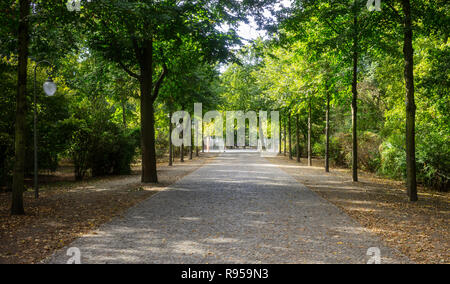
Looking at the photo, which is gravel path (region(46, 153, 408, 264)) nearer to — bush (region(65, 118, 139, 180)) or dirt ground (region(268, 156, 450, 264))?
dirt ground (region(268, 156, 450, 264))

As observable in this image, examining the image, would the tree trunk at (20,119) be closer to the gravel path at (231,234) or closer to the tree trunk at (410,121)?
the gravel path at (231,234)

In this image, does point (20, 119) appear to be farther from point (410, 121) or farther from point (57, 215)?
point (410, 121)

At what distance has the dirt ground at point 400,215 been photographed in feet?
18.8

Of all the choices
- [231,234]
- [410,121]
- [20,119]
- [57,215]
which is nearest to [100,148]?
[20,119]

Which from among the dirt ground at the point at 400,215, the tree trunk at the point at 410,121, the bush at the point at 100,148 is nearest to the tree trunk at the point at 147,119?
the bush at the point at 100,148

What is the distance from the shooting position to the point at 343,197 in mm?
10922

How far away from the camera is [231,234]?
6.42 m

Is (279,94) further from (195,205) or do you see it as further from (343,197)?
(195,205)

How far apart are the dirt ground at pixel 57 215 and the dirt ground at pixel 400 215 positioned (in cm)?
592

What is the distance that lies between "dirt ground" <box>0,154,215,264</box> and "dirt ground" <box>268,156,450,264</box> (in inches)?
233

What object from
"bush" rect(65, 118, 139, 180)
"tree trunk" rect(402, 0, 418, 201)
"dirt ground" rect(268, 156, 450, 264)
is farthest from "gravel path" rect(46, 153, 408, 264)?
"bush" rect(65, 118, 139, 180)

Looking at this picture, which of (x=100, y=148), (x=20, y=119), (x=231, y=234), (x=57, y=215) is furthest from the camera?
(x=100, y=148)

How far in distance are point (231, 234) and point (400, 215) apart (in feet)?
15.2

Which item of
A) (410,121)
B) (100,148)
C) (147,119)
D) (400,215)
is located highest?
(147,119)
